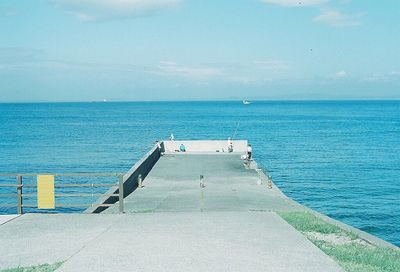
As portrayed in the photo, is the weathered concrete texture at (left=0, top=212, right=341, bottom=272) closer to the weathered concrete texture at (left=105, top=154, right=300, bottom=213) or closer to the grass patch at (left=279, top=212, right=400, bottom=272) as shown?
the grass patch at (left=279, top=212, right=400, bottom=272)

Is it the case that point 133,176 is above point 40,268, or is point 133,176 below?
below

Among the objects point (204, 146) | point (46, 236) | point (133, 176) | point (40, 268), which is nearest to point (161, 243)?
point (40, 268)

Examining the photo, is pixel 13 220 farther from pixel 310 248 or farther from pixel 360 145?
pixel 360 145

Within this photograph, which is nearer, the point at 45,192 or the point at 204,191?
the point at 45,192

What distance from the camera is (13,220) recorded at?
12.6 meters

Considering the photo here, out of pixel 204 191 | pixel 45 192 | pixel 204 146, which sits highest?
pixel 45 192

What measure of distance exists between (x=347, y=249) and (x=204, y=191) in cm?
1171

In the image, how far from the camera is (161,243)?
9906mm

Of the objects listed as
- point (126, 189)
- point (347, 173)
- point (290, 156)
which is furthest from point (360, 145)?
point (126, 189)

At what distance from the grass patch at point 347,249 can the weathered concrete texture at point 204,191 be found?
3.78m

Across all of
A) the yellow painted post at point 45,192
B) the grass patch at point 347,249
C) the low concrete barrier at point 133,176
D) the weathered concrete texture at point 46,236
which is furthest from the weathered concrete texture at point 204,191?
the grass patch at point 347,249

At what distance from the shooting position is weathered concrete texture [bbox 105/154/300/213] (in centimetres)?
1772

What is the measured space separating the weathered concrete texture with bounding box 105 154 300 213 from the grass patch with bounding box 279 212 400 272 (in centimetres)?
378

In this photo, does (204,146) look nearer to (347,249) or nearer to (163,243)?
(347,249)
